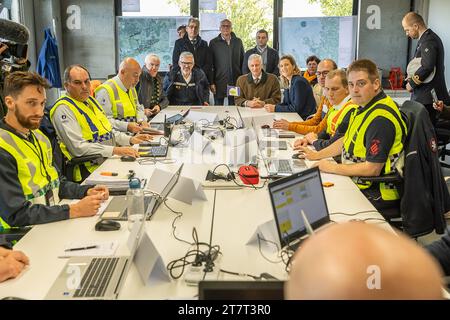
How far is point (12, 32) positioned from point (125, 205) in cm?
190

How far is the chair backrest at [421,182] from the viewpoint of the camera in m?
3.01

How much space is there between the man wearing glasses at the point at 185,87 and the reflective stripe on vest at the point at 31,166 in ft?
13.6

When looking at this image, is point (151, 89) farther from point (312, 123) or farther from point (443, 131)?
Result: point (443, 131)

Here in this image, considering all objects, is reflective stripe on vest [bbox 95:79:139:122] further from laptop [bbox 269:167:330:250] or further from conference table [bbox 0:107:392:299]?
laptop [bbox 269:167:330:250]

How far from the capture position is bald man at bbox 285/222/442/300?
0.64 m

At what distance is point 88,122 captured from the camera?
3.99 meters

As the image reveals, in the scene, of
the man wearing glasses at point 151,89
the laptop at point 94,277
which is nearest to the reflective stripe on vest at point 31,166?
the laptop at point 94,277

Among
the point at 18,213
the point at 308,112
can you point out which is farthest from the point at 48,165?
the point at 308,112

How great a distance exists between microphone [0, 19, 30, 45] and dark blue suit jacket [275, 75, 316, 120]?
3.01 meters

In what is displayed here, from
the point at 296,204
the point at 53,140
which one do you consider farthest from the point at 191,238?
the point at 53,140

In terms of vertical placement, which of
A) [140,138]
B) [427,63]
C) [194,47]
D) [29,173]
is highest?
[194,47]

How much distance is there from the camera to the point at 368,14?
27.2ft

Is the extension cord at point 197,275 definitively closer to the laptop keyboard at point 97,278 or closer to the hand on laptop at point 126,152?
the laptop keyboard at point 97,278

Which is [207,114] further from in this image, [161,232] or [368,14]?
[368,14]
